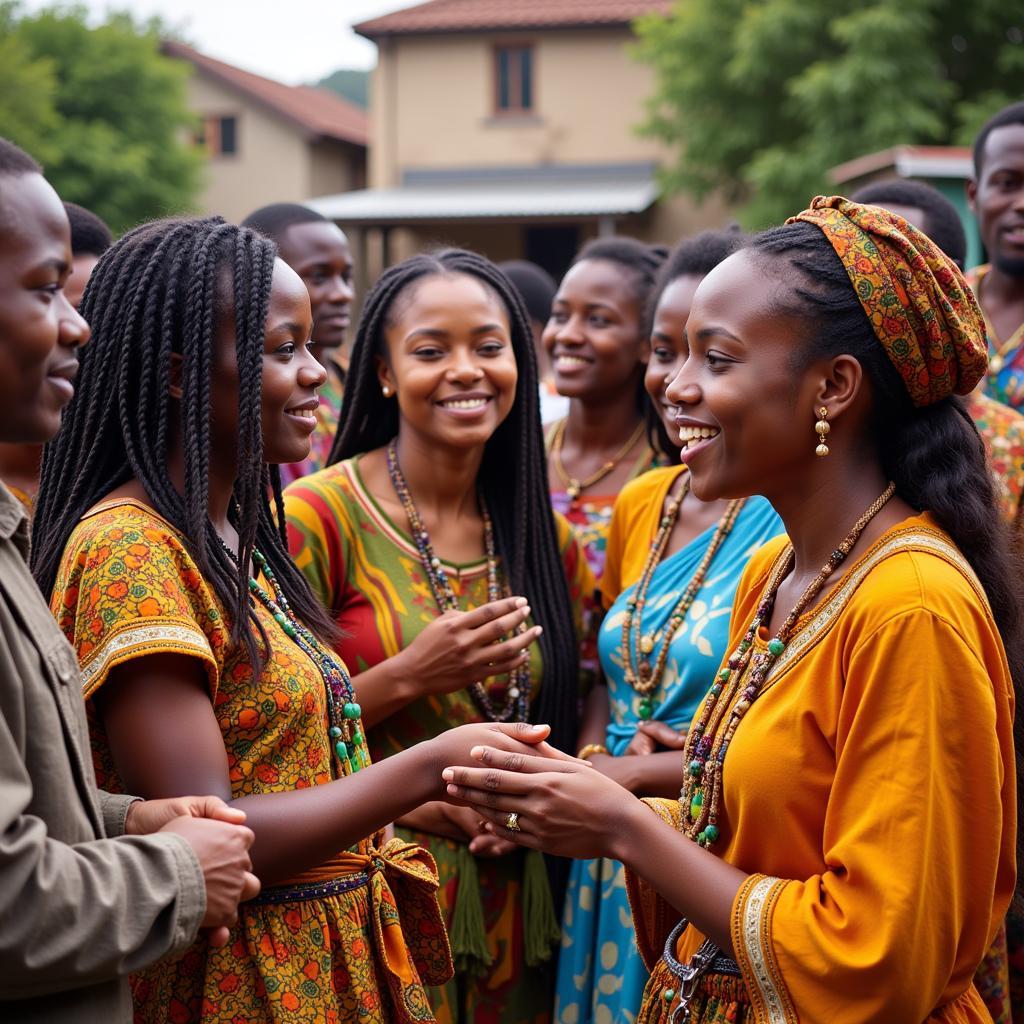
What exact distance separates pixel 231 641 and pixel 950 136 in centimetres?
2355

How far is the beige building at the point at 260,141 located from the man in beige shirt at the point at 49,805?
31243 millimetres

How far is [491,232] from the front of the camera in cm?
2825

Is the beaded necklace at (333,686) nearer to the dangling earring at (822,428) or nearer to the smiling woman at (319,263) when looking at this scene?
the dangling earring at (822,428)

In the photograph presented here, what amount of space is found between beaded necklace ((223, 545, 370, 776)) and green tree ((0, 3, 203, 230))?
28390 mm

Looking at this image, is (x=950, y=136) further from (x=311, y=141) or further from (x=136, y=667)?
(x=136, y=667)

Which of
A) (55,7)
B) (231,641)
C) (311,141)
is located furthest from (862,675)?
(55,7)

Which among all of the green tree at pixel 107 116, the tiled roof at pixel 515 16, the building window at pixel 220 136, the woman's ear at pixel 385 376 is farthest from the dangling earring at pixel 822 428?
the building window at pixel 220 136

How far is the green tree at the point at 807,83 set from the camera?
2214 cm

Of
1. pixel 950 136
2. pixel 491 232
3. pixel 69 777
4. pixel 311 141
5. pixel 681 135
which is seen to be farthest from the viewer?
pixel 311 141

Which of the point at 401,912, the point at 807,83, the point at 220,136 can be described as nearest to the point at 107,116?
the point at 220,136

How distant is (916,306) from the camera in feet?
7.96

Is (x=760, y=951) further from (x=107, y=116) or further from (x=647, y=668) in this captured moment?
(x=107, y=116)

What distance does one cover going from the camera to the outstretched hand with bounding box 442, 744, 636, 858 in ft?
8.30

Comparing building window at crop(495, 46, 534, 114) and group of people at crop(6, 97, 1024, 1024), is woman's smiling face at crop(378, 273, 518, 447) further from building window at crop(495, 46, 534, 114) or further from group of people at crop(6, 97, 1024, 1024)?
building window at crop(495, 46, 534, 114)
